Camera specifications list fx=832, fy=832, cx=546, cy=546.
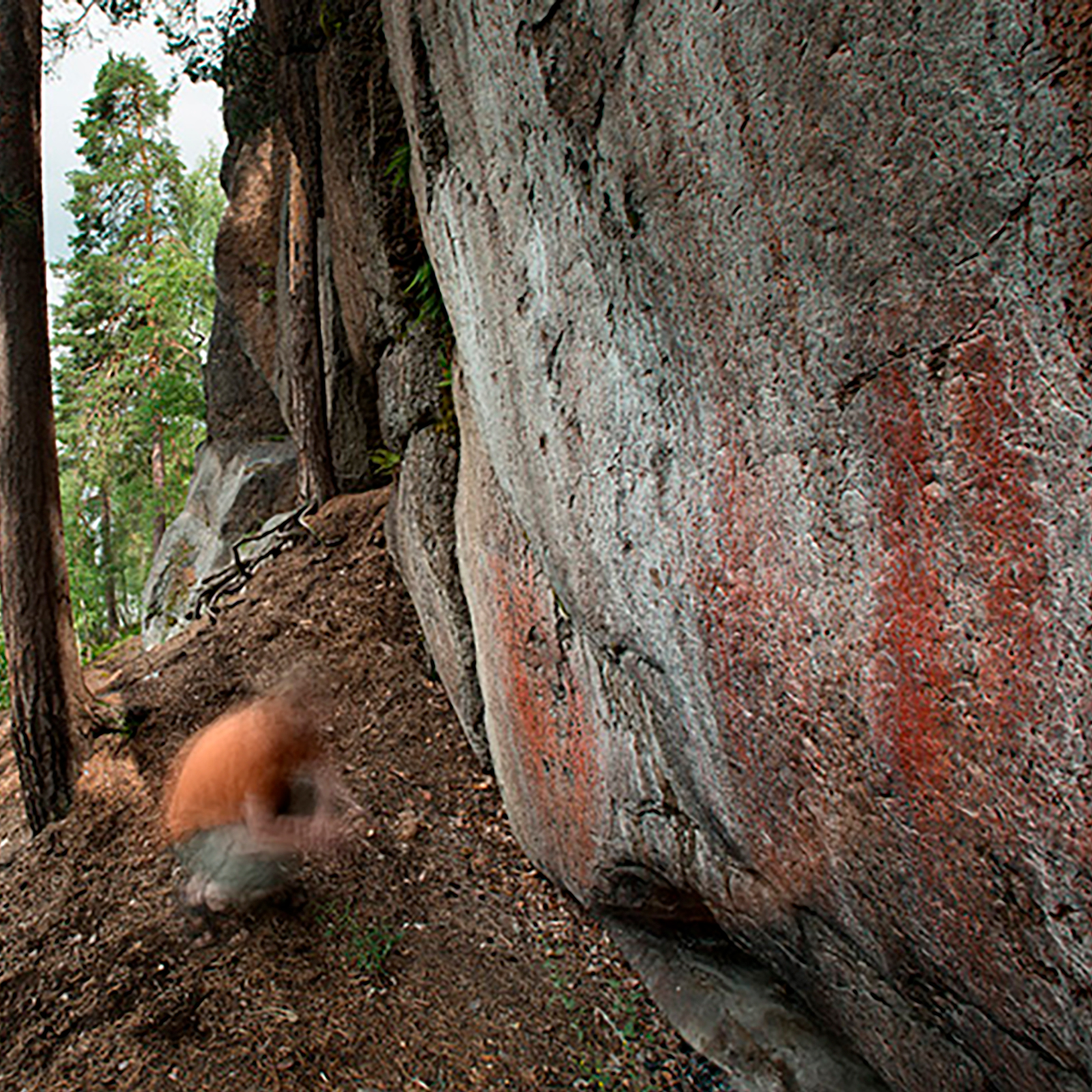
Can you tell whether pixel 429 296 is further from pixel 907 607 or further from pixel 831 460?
pixel 907 607

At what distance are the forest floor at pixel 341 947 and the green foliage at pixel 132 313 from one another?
1313 centimetres

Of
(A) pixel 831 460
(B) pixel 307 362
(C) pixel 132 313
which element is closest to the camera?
(A) pixel 831 460

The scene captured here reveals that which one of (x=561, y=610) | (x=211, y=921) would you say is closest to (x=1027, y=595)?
(x=561, y=610)

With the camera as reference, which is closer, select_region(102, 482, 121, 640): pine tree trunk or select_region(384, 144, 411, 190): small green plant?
select_region(384, 144, 411, 190): small green plant

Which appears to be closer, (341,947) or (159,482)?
(341,947)

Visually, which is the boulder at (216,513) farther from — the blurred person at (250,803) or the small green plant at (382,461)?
the blurred person at (250,803)

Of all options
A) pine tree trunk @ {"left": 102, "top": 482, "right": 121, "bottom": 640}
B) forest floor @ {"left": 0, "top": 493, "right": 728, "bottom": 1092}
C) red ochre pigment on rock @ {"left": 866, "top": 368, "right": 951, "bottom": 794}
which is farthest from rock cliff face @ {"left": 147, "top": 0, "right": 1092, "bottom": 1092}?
pine tree trunk @ {"left": 102, "top": 482, "right": 121, "bottom": 640}

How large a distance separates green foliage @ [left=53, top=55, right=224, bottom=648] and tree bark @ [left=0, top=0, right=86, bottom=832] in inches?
475

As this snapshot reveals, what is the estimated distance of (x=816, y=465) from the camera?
7.48 ft

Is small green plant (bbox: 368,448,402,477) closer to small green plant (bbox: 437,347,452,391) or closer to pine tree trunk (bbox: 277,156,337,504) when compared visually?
pine tree trunk (bbox: 277,156,337,504)

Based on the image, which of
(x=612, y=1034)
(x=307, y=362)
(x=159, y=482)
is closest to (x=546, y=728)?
(x=612, y=1034)

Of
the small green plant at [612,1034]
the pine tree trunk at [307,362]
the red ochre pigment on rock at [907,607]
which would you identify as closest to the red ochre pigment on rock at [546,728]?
the small green plant at [612,1034]

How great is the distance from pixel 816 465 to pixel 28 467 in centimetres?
529

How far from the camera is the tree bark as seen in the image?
17.9 ft
